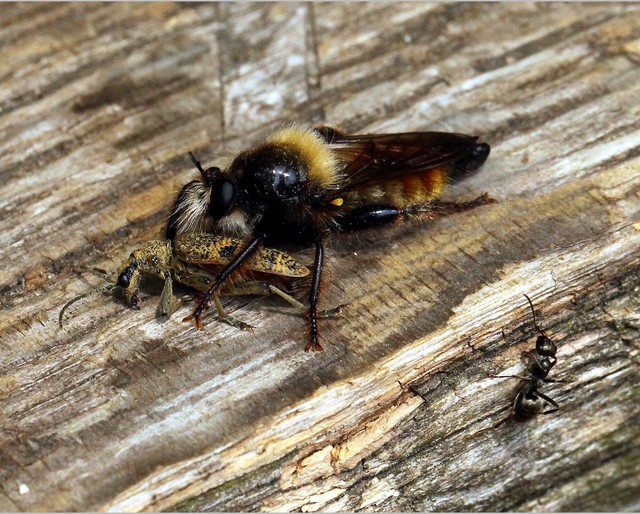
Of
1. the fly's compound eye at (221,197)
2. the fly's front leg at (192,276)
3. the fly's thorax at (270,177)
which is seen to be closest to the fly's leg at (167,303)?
the fly's front leg at (192,276)

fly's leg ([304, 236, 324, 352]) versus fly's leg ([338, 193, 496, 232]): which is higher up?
fly's leg ([338, 193, 496, 232])

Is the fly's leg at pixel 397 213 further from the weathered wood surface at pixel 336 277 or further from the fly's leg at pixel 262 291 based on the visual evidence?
the fly's leg at pixel 262 291

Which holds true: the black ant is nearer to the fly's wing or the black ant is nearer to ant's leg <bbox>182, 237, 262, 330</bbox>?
the fly's wing

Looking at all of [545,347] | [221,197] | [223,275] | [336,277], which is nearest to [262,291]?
[223,275]

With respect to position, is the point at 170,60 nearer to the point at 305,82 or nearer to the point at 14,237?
the point at 305,82

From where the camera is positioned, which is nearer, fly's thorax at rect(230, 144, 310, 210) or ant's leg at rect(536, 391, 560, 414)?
ant's leg at rect(536, 391, 560, 414)

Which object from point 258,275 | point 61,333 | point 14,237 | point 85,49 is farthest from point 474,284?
point 85,49

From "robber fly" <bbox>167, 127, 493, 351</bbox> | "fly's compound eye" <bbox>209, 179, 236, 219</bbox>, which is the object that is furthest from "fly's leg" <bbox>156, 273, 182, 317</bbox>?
"fly's compound eye" <bbox>209, 179, 236, 219</bbox>
